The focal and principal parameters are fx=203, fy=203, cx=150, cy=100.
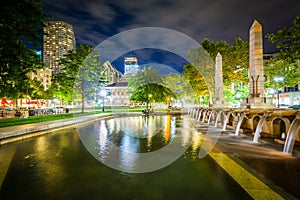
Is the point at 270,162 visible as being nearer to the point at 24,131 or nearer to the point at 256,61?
the point at 24,131

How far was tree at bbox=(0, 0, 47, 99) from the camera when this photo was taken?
10.9m

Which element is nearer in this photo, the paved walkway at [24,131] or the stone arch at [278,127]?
the stone arch at [278,127]

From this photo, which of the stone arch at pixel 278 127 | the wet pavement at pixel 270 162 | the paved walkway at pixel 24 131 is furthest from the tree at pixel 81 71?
the stone arch at pixel 278 127

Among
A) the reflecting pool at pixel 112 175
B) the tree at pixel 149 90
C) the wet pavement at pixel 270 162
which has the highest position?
the tree at pixel 149 90

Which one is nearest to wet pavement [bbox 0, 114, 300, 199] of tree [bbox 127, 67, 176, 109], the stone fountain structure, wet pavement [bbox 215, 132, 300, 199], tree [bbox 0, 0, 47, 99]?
wet pavement [bbox 215, 132, 300, 199]

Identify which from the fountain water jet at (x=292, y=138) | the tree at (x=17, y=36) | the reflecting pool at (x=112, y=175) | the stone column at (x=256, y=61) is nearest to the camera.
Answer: the reflecting pool at (x=112, y=175)

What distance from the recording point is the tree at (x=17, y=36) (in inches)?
429

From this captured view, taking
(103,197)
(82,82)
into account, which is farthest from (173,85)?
(103,197)

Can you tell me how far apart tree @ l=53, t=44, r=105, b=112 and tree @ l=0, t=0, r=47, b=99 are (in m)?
21.3

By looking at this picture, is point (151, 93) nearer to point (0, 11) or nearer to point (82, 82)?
point (82, 82)

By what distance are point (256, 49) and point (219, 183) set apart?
17893 mm

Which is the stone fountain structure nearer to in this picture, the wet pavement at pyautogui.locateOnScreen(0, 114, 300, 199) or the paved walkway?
the wet pavement at pyautogui.locateOnScreen(0, 114, 300, 199)

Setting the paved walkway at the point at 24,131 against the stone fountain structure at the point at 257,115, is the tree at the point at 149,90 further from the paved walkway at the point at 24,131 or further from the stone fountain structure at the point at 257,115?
the paved walkway at the point at 24,131

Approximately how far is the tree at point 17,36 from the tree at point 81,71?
838 inches
